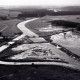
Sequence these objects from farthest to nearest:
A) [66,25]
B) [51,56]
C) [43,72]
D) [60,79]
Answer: [66,25] → [51,56] → [43,72] → [60,79]

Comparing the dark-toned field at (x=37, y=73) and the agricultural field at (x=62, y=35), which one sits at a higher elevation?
the dark-toned field at (x=37, y=73)

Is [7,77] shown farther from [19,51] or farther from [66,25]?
[66,25]

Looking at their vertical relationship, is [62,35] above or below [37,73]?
below

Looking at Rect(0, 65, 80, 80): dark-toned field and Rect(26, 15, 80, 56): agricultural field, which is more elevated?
Rect(0, 65, 80, 80): dark-toned field

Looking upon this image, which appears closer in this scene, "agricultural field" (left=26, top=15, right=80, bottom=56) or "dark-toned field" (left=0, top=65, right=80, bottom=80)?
"dark-toned field" (left=0, top=65, right=80, bottom=80)

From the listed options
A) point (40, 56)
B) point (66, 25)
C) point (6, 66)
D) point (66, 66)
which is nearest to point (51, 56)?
point (40, 56)

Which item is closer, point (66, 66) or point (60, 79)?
point (60, 79)

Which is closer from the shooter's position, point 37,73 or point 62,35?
point 37,73

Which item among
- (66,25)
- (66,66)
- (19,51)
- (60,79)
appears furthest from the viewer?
(66,25)

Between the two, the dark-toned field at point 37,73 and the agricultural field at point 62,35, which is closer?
the dark-toned field at point 37,73

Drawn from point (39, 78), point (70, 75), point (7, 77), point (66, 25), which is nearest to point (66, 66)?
point (70, 75)
